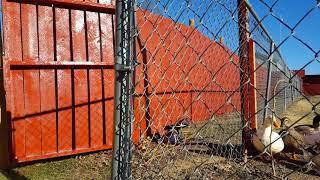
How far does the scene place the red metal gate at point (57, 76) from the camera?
12.8ft

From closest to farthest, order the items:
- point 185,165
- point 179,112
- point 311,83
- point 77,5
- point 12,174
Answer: point 185,165
point 12,174
point 77,5
point 179,112
point 311,83

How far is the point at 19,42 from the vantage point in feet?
12.8

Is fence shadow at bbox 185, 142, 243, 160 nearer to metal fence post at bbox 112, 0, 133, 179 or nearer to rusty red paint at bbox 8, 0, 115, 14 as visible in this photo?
rusty red paint at bbox 8, 0, 115, 14

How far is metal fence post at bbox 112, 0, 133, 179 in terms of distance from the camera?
174 cm

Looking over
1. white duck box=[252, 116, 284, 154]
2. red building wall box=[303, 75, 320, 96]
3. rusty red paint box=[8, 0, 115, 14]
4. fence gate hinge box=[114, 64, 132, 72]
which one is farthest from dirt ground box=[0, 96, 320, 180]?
red building wall box=[303, 75, 320, 96]

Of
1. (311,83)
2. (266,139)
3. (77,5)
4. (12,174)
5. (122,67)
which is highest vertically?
(77,5)

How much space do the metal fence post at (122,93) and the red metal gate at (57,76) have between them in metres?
2.45

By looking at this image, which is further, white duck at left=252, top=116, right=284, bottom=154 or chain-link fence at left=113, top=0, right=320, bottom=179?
white duck at left=252, top=116, right=284, bottom=154

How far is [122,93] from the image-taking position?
1.75 m

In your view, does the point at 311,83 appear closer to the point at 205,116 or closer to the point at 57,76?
the point at 205,116

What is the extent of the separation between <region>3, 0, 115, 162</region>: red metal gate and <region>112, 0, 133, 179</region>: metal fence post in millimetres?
2446

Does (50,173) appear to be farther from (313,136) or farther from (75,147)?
(313,136)

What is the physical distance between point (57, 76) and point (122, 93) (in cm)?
261

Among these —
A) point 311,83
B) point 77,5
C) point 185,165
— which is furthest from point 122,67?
point 311,83
